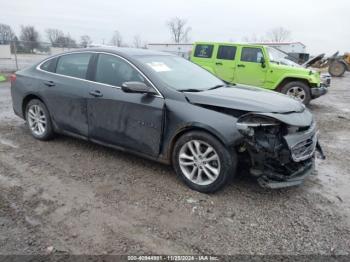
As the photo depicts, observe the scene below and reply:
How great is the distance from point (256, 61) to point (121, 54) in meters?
6.25

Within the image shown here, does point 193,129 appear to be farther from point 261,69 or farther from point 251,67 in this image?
point 251,67

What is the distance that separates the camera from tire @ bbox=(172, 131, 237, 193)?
331cm

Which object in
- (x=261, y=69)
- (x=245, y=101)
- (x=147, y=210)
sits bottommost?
(x=147, y=210)

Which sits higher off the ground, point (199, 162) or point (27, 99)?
point (27, 99)

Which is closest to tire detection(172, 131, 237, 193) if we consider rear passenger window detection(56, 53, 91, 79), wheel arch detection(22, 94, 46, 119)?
rear passenger window detection(56, 53, 91, 79)

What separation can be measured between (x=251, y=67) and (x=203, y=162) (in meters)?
6.73

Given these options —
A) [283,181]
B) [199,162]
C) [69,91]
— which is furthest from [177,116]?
[69,91]

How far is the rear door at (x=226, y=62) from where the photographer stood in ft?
32.4

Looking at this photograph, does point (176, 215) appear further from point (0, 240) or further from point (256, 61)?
point (256, 61)

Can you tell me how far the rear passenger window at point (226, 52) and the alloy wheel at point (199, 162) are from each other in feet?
23.0

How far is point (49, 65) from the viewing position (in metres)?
4.91

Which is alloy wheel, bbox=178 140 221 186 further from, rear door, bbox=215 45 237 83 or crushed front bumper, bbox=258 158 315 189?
rear door, bbox=215 45 237 83

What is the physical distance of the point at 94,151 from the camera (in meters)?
4.73

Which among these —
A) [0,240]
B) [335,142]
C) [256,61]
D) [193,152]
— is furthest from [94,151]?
[256,61]
